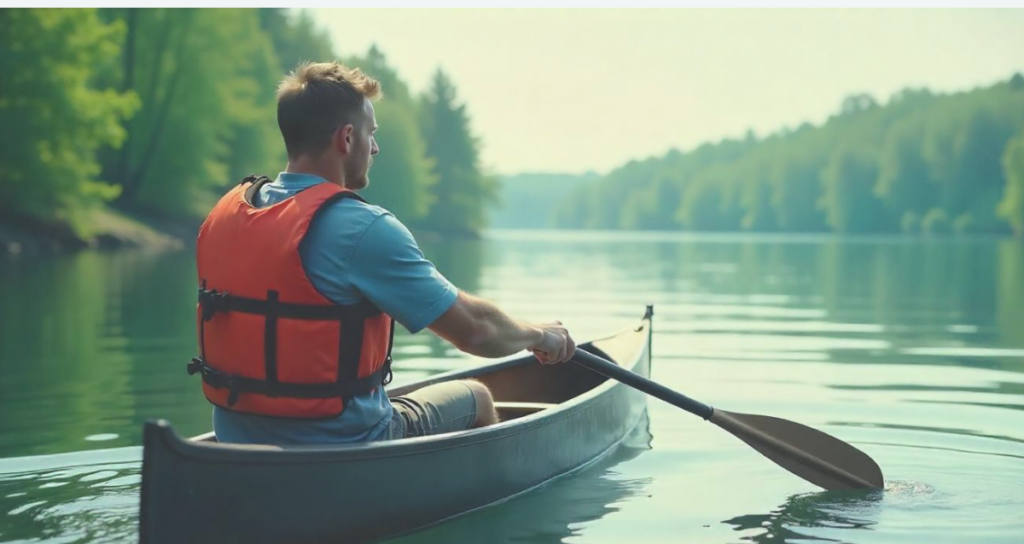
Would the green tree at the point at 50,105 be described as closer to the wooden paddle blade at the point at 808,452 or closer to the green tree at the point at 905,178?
the wooden paddle blade at the point at 808,452

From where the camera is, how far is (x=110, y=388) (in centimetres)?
819

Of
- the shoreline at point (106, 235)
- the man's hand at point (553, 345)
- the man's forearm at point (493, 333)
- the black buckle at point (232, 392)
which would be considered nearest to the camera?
the black buckle at point (232, 392)

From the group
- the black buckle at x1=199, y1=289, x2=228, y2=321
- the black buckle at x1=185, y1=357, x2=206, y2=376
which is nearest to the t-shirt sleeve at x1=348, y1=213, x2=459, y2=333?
the black buckle at x1=199, y1=289, x2=228, y2=321

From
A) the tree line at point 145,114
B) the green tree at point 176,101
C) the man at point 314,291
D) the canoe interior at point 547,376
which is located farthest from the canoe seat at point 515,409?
the green tree at point 176,101

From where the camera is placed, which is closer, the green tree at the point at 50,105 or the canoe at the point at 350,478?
the canoe at the point at 350,478

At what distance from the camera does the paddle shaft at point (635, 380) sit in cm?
516

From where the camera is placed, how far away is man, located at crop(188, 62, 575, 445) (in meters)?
3.88

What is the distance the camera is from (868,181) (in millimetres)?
98688

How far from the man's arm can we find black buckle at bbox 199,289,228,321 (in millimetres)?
723

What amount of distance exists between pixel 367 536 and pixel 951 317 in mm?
11395

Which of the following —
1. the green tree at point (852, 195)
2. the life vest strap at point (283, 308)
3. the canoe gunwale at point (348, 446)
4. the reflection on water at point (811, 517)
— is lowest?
the reflection on water at point (811, 517)

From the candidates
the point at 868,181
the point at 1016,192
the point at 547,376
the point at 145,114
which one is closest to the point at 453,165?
the point at 1016,192

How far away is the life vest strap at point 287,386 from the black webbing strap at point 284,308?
216mm

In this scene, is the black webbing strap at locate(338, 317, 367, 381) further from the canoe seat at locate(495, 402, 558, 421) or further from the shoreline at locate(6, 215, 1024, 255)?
the shoreline at locate(6, 215, 1024, 255)
